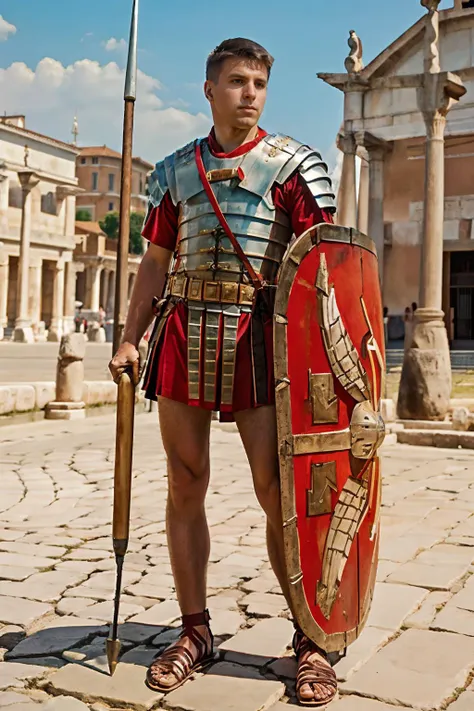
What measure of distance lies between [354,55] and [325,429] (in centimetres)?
1238

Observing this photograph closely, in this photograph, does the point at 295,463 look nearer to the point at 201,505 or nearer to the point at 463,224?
the point at 201,505

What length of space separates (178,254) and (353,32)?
1262 centimetres

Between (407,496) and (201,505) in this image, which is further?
(407,496)

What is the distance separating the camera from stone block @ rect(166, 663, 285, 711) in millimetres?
2555

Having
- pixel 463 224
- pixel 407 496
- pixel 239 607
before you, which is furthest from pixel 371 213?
pixel 239 607

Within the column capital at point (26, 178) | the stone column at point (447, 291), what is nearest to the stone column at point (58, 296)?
the column capital at point (26, 178)

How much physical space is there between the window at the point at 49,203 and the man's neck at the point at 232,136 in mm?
47364

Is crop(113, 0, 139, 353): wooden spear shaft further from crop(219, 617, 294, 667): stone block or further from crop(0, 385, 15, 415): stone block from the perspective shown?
crop(219, 617, 294, 667): stone block

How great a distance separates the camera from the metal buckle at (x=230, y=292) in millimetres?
2705

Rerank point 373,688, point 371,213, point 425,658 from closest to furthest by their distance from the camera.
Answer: point 373,688
point 425,658
point 371,213

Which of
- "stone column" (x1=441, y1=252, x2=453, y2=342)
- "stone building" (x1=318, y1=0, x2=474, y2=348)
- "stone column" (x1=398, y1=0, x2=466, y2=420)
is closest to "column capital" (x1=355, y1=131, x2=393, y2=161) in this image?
"stone building" (x1=318, y1=0, x2=474, y2=348)

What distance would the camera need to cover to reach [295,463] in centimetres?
251

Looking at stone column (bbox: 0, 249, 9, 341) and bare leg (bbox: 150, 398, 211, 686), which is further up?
stone column (bbox: 0, 249, 9, 341)

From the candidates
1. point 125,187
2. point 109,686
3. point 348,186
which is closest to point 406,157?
point 348,186
